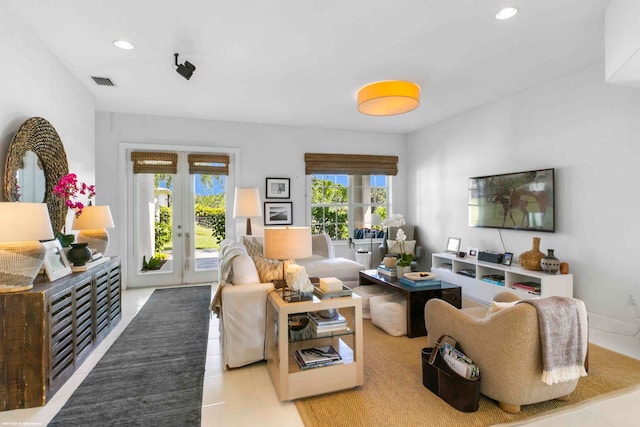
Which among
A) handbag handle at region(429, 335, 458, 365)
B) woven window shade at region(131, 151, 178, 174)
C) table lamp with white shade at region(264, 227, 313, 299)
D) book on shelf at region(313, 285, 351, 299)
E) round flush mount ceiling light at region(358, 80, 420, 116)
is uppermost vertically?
round flush mount ceiling light at region(358, 80, 420, 116)

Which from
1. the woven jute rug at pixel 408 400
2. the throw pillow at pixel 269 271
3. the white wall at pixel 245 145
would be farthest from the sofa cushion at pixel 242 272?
the white wall at pixel 245 145

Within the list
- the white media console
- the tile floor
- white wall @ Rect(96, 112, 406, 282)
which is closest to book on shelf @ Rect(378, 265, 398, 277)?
the white media console

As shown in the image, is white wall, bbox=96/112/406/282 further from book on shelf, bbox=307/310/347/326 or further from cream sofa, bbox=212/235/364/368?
book on shelf, bbox=307/310/347/326

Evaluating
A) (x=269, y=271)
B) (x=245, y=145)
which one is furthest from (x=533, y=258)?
(x=245, y=145)

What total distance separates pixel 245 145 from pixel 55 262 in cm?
347

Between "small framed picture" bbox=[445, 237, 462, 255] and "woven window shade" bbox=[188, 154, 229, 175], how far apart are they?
3.73 meters

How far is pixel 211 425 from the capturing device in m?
1.88

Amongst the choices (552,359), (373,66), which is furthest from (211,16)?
(552,359)

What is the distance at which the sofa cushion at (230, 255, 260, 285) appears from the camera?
8.73ft

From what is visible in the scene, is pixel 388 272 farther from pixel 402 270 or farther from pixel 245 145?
pixel 245 145

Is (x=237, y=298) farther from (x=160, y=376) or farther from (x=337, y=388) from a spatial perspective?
(x=337, y=388)

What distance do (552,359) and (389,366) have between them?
3.69 feet

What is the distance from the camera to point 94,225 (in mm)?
3191

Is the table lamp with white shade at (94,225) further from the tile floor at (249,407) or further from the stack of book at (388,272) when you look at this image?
the stack of book at (388,272)
